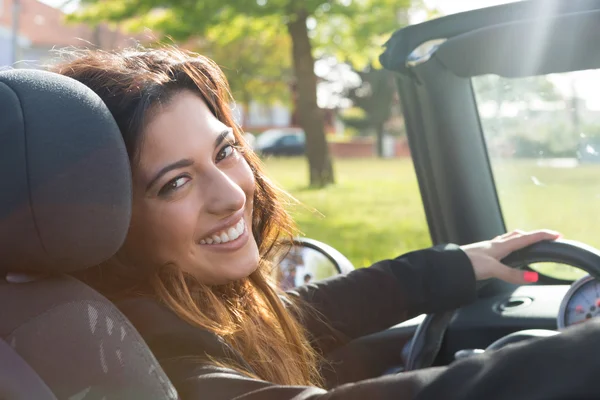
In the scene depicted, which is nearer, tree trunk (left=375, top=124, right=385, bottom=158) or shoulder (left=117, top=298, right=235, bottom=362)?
shoulder (left=117, top=298, right=235, bottom=362)

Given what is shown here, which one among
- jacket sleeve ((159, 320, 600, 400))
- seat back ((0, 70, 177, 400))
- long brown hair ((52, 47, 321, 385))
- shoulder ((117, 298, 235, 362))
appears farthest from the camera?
long brown hair ((52, 47, 321, 385))

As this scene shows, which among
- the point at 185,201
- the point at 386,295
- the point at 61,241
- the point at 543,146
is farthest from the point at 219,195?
the point at 543,146

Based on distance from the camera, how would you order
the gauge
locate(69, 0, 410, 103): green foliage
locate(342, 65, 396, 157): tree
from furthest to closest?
locate(342, 65, 396, 157): tree
locate(69, 0, 410, 103): green foliage
the gauge

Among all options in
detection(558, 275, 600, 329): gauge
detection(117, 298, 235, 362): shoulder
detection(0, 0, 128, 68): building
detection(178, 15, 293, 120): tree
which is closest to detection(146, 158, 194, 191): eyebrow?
detection(117, 298, 235, 362): shoulder

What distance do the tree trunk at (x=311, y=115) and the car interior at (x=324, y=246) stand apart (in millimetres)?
14984

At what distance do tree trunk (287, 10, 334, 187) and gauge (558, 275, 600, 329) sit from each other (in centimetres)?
1538

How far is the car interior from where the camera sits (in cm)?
134

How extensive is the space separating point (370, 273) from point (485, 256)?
33 cm

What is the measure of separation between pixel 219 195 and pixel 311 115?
16.5 m

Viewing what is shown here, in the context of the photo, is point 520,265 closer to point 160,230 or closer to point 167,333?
point 160,230

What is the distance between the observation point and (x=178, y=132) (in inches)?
73.2

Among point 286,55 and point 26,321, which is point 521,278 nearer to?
point 26,321

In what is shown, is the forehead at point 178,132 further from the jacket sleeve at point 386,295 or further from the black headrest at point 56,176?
the jacket sleeve at point 386,295

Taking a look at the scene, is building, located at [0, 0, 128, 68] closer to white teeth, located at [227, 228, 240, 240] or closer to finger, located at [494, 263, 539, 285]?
finger, located at [494, 263, 539, 285]
